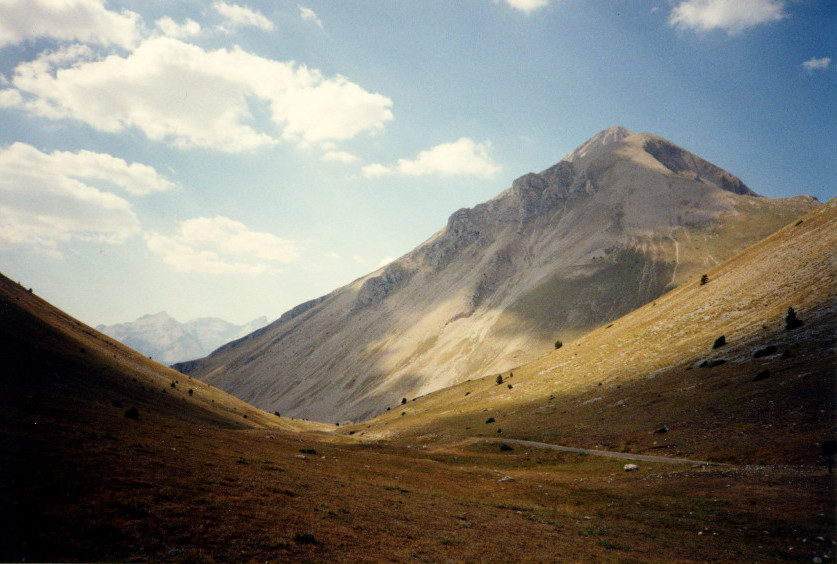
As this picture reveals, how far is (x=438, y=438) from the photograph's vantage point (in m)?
60.5

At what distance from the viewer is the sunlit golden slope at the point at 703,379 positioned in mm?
33156

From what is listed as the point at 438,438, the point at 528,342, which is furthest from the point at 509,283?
the point at 438,438

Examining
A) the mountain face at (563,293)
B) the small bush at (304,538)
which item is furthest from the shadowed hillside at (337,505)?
the mountain face at (563,293)

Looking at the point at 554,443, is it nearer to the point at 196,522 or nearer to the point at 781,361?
the point at 781,361

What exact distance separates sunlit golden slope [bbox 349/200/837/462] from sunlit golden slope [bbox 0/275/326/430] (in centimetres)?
3501

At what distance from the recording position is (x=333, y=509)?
18094 millimetres

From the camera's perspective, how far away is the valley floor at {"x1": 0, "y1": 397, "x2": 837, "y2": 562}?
12.0 m

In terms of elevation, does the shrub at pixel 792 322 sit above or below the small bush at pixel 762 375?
above

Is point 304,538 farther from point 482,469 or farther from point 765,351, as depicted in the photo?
point 765,351

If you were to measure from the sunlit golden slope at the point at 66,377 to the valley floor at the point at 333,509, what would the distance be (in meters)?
5.27

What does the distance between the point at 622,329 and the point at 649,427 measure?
135 ft

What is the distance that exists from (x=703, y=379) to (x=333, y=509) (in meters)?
44.0

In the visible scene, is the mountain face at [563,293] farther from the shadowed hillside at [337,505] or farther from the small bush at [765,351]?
the shadowed hillside at [337,505]

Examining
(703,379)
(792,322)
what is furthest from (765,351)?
(703,379)
